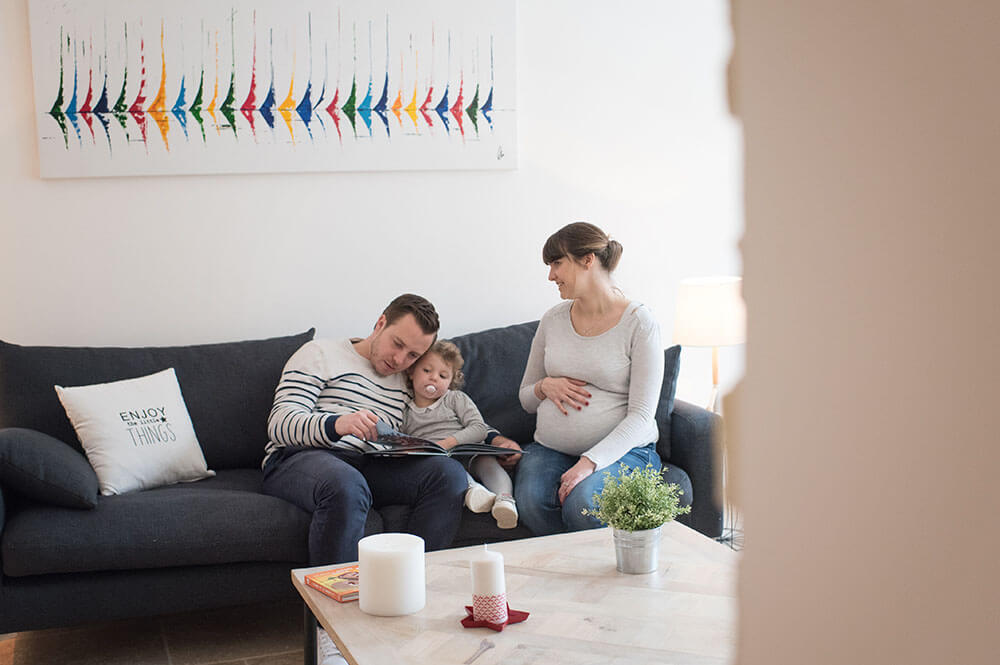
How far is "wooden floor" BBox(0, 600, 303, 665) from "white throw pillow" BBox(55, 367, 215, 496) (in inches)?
18.3

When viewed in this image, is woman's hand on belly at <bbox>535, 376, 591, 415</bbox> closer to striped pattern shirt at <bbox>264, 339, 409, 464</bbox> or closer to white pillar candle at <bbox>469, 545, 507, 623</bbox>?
striped pattern shirt at <bbox>264, 339, 409, 464</bbox>

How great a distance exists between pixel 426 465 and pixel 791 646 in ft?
8.28

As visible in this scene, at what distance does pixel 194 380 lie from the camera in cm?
320

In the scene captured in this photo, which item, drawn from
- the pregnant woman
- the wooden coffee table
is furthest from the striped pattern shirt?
the wooden coffee table

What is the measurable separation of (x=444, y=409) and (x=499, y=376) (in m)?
0.36

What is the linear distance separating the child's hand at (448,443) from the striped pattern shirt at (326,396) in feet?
0.58

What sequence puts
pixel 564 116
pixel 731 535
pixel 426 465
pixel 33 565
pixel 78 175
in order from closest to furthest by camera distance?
pixel 33 565
pixel 426 465
pixel 78 175
pixel 731 535
pixel 564 116

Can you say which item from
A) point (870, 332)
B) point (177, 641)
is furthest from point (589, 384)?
point (870, 332)

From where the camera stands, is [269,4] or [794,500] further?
[269,4]

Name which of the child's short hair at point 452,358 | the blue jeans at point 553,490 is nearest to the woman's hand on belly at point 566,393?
the blue jeans at point 553,490

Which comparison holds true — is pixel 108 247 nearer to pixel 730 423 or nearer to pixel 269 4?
pixel 269 4

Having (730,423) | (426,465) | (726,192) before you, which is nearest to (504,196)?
(726,192)

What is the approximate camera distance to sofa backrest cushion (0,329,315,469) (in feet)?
9.93

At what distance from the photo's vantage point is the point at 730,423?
44 cm
